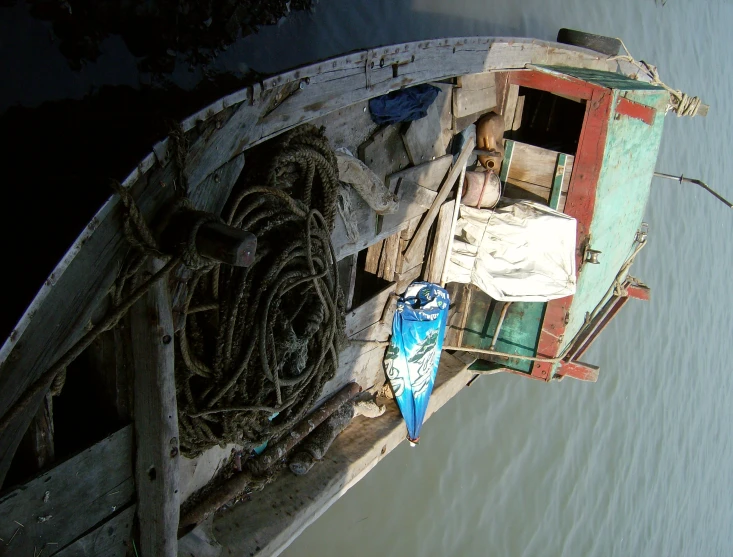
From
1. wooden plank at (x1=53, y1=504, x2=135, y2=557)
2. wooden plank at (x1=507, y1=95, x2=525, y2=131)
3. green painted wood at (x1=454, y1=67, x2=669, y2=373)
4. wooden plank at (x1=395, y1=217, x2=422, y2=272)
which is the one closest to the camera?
wooden plank at (x1=53, y1=504, x2=135, y2=557)

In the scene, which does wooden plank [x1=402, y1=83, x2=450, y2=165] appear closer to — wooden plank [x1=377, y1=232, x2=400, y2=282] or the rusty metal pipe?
wooden plank [x1=377, y1=232, x2=400, y2=282]

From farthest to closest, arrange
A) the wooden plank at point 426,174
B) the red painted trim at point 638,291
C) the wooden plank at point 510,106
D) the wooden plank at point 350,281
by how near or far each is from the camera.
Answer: the red painted trim at point 638,291 → the wooden plank at point 510,106 → the wooden plank at point 350,281 → the wooden plank at point 426,174

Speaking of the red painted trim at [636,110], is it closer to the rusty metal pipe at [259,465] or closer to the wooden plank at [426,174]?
the wooden plank at [426,174]

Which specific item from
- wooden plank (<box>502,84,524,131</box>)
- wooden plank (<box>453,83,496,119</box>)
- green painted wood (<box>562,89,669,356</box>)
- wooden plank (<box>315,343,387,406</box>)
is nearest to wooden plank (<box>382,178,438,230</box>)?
wooden plank (<box>453,83,496,119</box>)

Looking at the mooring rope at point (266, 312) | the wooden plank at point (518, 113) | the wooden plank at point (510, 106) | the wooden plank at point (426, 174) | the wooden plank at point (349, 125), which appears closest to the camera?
the mooring rope at point (266, 312)

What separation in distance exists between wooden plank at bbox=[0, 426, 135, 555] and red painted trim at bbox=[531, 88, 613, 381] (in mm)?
3728

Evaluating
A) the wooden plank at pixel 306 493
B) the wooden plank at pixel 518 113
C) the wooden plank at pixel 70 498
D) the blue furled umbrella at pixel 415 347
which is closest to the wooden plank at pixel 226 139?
the wooden plank at pixel 70 498

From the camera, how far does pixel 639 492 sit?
9453mm

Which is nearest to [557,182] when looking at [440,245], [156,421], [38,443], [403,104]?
[440,245]

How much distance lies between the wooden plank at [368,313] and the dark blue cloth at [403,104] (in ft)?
4.41

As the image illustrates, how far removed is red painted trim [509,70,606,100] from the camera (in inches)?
197

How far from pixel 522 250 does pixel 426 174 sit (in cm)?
106

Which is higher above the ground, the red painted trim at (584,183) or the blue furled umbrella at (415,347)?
the red painted trim at (584,183)

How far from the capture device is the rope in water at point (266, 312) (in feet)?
9.25
